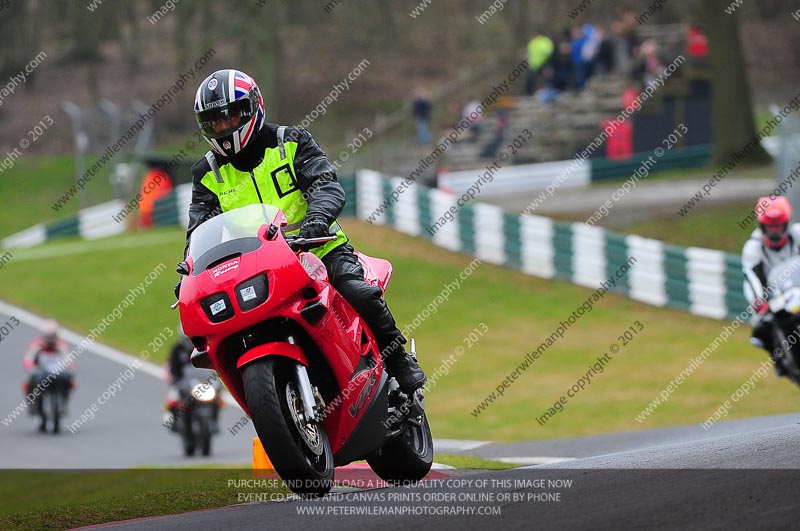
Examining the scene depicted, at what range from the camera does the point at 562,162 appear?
110ft

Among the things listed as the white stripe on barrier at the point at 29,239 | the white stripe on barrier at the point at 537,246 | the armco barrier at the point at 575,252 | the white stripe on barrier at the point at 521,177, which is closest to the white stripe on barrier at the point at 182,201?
the white stripe on barrier at the point at 29,239

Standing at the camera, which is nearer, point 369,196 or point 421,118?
point 369,196

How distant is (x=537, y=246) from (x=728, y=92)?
9.97 meters

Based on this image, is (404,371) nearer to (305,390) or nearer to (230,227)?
(305,390)

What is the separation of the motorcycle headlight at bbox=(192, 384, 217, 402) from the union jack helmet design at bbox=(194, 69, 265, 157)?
5247mm

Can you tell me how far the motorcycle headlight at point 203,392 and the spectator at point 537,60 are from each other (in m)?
20.8

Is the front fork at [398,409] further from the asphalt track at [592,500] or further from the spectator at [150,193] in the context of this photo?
the spectator at [150,193]

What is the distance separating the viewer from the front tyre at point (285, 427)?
6375 mm

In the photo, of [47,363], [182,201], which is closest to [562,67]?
[182,201]

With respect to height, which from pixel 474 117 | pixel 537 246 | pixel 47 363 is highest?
pixel 47 363

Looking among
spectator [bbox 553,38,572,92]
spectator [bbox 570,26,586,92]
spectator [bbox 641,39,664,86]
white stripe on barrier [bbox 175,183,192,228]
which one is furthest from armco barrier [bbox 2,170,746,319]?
spectator [bbox 641,39,664,86]

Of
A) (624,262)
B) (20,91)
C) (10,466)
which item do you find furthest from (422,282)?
(20,91)

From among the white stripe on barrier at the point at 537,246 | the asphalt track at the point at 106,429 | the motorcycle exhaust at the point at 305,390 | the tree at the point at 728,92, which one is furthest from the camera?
the tree at the point at 728,92

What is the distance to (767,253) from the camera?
40.9 feet
